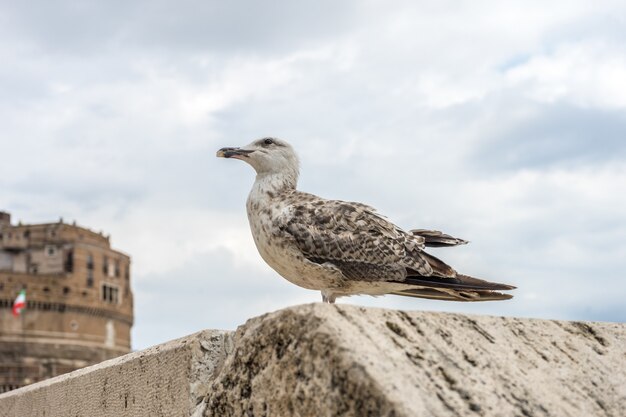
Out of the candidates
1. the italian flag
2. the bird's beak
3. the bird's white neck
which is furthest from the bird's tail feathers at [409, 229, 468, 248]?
the italian flag

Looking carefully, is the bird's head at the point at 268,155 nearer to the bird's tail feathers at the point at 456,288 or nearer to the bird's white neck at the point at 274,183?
the bird's white neck at the point at 274,183

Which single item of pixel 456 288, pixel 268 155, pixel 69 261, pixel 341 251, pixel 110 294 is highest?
pixel 69 261

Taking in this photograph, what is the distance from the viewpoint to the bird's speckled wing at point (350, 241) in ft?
10.9

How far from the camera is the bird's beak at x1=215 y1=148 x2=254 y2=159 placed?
3721mm

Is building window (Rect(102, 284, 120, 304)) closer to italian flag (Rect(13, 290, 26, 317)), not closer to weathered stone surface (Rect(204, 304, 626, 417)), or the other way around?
italian flag (Rect(13, 290, 26, 317))

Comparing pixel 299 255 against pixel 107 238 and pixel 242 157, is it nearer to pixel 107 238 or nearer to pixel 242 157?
pixel 242 157

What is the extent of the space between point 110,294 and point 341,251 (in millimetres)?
54631

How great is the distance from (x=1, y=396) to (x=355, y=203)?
2.63 m

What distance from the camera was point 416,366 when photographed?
1786 mm

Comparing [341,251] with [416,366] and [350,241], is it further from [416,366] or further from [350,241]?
[416,366]

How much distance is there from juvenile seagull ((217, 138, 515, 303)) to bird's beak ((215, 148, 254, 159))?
160 millimetres

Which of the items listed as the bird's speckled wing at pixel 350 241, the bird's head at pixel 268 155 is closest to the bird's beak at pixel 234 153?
the bird's head at pixel 268 155

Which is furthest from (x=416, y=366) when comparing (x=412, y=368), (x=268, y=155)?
(x=268, y=155)

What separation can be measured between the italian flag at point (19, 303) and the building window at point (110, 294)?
5379 millimetres
